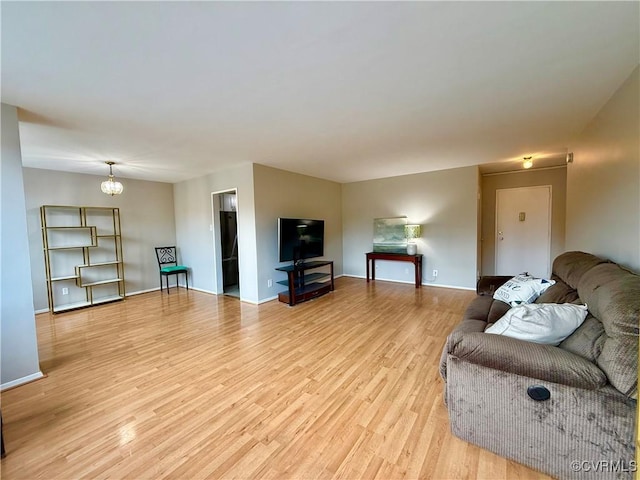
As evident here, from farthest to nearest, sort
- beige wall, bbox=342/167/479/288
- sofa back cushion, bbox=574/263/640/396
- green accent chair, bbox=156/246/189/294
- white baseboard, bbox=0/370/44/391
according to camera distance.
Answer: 1. green accent chair, bbox=156/246/189/294
2. beige wall, bbox=342/167/479/288
3. white baseboard, bbox=0/370/44/391
4. sofa back cushion, bbox=574/263/640/396

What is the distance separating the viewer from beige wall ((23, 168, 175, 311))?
4.20 m

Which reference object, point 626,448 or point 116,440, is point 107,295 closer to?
point 116,440

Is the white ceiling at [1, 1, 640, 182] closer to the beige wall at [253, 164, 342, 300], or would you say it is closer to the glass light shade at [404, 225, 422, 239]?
the beige wall at [253, 164, 342, 300]

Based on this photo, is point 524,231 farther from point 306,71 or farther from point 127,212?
point 127,212

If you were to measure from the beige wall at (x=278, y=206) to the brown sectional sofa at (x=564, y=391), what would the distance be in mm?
3414

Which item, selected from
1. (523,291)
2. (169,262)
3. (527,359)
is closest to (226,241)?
(169,262)

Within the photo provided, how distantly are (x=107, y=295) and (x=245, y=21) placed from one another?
5.54 metres

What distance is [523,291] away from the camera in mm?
2420

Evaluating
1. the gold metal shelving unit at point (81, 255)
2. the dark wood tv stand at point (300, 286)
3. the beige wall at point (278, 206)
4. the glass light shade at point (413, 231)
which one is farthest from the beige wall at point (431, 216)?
the gold metal shelving unit at point (81, 255)

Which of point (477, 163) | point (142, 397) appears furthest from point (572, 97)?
point (142, 397)

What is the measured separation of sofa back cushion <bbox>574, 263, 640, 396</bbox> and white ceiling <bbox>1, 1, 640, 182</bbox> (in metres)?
1.42

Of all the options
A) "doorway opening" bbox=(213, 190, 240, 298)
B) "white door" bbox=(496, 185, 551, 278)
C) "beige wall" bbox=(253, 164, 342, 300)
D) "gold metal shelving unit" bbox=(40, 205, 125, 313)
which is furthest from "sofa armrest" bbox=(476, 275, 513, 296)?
"gold metal shelving unit" bbox=(40, 205, 125, 313)

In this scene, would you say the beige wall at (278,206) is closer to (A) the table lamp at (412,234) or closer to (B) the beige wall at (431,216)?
(B) the beige wall at (431,216)

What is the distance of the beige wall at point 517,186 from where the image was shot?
199 inches
